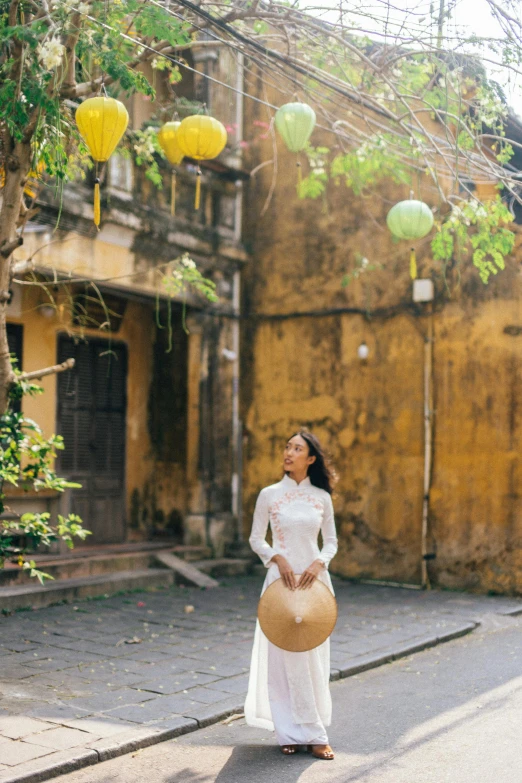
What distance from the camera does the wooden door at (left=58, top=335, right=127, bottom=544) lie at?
1168 cm

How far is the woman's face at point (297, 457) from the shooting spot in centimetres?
548

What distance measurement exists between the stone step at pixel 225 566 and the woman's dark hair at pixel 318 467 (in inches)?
245

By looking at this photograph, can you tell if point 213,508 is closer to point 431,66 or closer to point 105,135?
point 431,66

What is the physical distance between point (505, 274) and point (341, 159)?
2719 millimetres

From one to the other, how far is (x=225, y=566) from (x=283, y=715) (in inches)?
264

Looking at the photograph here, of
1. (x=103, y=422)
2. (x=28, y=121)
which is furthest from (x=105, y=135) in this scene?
(x=103, y=422)

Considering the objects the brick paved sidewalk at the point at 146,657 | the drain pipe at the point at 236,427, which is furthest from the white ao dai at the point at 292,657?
the drain pipe at the point at 236,427

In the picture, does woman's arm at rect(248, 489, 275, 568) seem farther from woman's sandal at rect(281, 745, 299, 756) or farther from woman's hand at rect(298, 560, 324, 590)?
woman's sandal at rect(281, 745, 299, 756)

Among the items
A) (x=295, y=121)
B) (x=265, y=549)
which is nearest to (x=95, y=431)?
(x=295, y=121)

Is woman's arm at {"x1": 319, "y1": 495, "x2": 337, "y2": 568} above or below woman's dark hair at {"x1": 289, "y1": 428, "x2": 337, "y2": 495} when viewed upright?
below

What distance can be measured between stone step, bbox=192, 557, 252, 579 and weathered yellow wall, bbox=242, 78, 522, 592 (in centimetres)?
59

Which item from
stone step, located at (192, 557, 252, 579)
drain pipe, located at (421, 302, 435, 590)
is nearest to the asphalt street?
drain pipe, located at (421, 302, 435, 590)

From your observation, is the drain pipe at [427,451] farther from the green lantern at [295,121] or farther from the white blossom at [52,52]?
the white blossom at [52,52]

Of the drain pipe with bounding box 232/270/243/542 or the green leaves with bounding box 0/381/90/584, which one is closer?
the green leaves with bounding box 0/381/90/584
